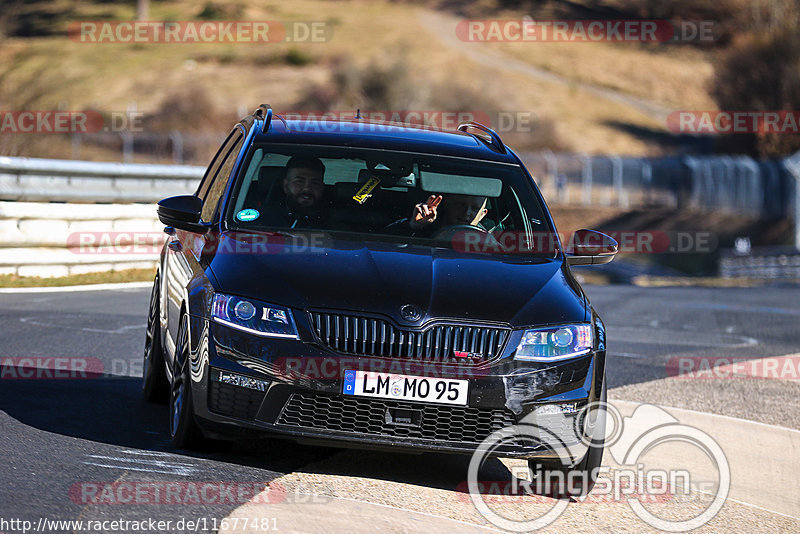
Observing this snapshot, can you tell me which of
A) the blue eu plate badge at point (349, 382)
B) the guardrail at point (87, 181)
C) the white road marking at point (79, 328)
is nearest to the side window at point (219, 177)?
the blue eu plate badge at point (349, 382)

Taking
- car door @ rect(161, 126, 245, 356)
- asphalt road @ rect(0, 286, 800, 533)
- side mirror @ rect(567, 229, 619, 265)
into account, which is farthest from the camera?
side mirror @ rect(567, 229, 619, 265)

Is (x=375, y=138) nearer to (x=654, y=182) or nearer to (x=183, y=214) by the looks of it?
(x=183, y=214)

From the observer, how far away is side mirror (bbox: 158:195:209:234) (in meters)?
6.68

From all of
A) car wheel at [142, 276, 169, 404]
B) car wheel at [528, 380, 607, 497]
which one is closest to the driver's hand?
car wheel at [528, 380, 607, 497]

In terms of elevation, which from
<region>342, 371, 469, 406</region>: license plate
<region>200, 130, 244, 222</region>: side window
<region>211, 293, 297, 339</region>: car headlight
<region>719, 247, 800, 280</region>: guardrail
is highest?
<region>200, 130, 244, 222</region>: side window

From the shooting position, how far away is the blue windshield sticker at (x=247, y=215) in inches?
264

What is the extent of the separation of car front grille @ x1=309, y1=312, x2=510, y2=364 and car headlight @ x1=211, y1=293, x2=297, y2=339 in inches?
4.8

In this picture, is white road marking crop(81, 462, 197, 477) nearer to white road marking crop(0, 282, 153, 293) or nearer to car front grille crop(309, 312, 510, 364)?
car front grille crop(309, 312, 510, 364)

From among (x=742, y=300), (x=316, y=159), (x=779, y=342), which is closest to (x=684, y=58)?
(x=742, y=300)

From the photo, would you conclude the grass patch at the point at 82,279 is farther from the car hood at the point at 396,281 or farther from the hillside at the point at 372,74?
the hillside at the point at 372,74

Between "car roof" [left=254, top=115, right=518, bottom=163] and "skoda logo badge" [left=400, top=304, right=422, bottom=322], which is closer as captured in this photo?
"skoda logo badge" [left=400, top=304, right=422, bottom=322]

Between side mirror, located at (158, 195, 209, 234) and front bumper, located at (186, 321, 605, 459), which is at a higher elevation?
side mirror, located at (158, 195, 209, 234)

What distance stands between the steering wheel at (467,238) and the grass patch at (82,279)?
8.45m

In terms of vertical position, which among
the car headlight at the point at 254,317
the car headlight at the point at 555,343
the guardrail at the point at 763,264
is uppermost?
the car headlight at the point at 254,317
